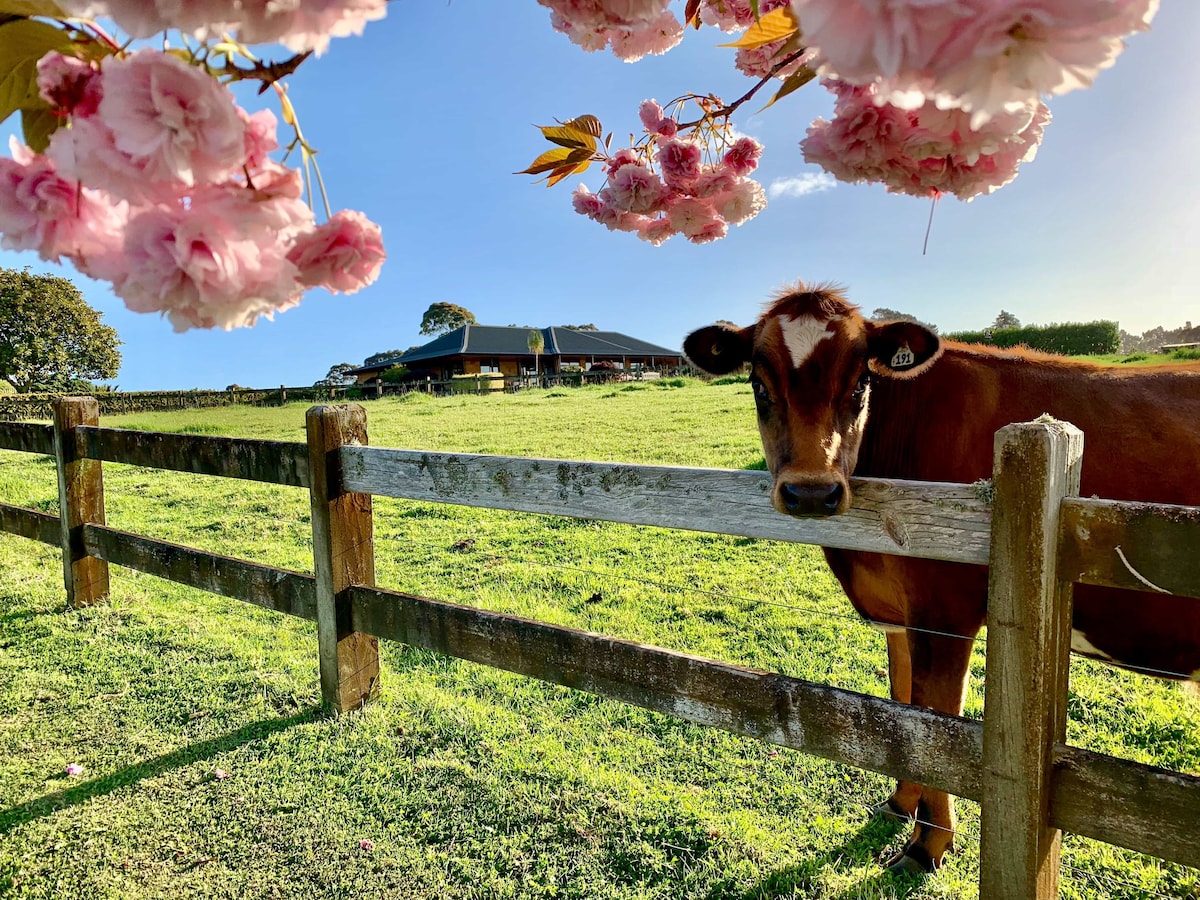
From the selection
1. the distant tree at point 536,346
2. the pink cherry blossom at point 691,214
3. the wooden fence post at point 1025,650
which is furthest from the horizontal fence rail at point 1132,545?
the distant tree at point 536,346

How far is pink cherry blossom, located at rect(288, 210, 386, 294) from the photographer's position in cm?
88

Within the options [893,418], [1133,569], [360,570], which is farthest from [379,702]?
[1133,569]

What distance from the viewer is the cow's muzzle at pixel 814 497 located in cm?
190

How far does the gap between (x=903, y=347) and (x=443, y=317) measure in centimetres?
7692

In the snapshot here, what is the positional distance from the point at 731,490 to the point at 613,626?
238cm

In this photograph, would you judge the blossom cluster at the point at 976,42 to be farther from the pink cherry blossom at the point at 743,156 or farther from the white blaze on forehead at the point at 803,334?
the white blaze on forehead at the point at 803,334

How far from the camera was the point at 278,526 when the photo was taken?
23.8ft

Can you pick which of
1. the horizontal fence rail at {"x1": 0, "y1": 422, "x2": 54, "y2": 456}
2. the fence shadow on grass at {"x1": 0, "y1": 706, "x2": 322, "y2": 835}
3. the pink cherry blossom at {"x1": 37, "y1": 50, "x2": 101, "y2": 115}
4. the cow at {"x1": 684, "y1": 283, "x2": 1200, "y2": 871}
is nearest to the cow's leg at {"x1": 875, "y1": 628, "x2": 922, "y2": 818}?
the cow at {"x1": 684, "y1": 283, "x2": 1200, "y2": 871}

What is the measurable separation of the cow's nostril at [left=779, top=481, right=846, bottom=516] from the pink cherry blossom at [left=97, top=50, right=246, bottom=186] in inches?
63.8

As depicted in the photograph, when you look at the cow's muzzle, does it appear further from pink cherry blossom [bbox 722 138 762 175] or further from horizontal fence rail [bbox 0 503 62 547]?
horizontal fence rail [bbox 0 503 62 547]

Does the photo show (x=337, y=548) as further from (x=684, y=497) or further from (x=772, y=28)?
(x=772, y=28)

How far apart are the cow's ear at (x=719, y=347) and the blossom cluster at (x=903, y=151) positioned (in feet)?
4.11

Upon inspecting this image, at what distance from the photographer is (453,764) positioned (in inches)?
114

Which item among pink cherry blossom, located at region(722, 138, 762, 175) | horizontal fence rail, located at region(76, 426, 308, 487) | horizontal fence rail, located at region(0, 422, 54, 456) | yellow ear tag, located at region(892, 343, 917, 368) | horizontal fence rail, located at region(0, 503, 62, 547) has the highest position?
pink cherry blossom, located at region(722, 138, 762, 175)
